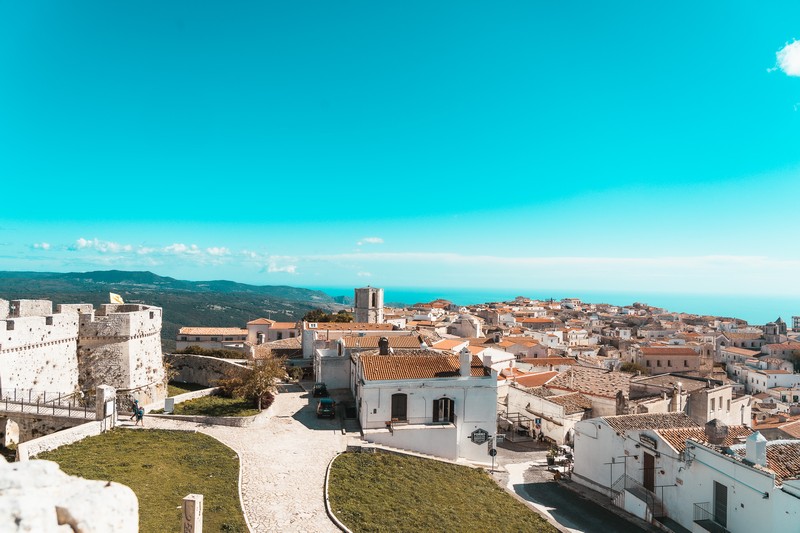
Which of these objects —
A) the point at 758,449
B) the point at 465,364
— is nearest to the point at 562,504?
the point at 465,364

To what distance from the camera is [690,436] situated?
2123cm

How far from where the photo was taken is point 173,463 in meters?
17.3

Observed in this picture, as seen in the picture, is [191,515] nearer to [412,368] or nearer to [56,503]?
[56,503]

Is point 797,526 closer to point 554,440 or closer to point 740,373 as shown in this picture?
point 554,440

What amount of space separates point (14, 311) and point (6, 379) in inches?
304

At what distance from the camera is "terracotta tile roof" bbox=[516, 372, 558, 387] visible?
40000 mm

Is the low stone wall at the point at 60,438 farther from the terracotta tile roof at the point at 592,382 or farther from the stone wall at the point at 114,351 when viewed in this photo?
the terracotta tile roof at the point at 592,382

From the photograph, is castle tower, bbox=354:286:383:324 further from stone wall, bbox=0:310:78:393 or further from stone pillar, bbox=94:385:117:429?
stone pillar, bbox=94:385:117:429

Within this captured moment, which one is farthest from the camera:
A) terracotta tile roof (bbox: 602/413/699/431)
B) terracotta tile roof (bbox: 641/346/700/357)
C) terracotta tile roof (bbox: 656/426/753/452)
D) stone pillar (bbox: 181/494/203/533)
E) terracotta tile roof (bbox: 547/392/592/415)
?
terracotta tile roof (bbox: 641/346/700/357)

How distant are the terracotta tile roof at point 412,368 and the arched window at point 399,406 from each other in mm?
904

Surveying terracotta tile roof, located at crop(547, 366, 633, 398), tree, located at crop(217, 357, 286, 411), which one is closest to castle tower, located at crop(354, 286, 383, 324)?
terracotta tile roof, located at crop(547, 366, 633, 398)

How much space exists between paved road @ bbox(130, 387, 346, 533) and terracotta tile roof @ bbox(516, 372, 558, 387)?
18597 mm

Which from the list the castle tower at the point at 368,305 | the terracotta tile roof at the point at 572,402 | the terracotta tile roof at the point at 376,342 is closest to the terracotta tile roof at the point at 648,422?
the terracotta tile roof at the point at 572,402

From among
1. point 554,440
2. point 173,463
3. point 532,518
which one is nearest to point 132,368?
point 173,463
